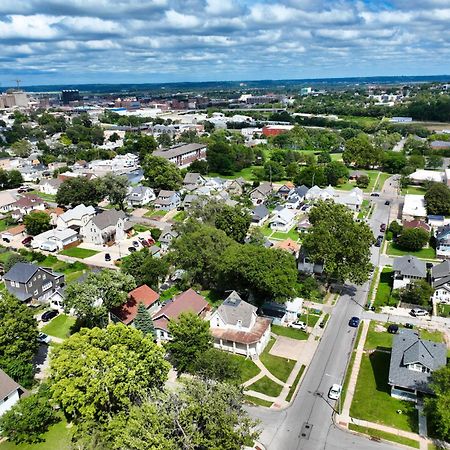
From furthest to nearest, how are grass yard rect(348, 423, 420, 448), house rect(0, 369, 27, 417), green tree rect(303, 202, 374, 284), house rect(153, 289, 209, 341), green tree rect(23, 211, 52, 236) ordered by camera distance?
green tree rect(23, 211, 52, 236)
green tree rect(303, 202, 374, 284)
house rect(153, 289, 209, 341)
house rect(0, 369, 27, 417)
grass yard rect(348, 423, 420, 448)

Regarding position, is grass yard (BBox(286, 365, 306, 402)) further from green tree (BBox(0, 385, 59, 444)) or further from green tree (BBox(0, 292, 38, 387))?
green tree (BBox(0, 292, 38, 387))

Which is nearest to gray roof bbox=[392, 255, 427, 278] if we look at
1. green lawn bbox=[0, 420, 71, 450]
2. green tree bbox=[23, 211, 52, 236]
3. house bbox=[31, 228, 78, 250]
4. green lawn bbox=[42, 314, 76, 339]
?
green lawn bbox=[42, 314, 76, 339]

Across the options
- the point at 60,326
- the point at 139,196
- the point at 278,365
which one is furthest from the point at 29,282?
the point at 139,196

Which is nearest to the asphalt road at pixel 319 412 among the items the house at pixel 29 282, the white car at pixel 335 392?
the white car at pixel 335 392

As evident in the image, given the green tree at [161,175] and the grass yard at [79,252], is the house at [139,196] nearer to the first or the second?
the green tree at [161,175]

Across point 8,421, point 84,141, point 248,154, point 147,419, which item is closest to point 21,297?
point 8,421

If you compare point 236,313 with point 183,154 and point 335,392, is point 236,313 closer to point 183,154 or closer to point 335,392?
point 335,392
